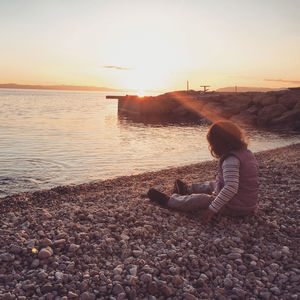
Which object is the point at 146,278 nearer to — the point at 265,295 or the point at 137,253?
the point at 137,253

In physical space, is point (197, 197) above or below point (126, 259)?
above

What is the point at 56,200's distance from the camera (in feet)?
27.1

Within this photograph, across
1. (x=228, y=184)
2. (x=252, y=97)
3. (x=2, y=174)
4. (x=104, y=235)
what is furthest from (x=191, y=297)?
(x=252, y=97)

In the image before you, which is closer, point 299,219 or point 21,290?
point 21,290

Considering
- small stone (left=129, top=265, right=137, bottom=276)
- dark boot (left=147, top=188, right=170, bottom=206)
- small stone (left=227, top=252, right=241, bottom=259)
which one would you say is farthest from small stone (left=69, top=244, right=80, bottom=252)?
dark boot (left=147, top=188, right=170, bottom=206)

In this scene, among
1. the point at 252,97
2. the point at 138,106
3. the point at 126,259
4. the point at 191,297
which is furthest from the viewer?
the point at 138,106

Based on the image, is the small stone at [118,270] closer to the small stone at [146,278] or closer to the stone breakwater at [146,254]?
the stone breakwater at [146,254]

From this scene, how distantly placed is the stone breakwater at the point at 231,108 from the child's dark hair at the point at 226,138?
3266 cm

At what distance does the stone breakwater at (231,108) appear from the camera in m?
38.0

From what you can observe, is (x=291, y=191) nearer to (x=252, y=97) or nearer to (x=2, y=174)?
(x=2, y=174)

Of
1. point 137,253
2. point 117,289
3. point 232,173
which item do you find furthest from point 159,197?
point 117,289

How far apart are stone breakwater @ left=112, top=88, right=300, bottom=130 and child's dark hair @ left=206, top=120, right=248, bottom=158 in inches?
1286

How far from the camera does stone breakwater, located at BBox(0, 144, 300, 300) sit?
3.76 meters

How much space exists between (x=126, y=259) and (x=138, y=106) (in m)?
49.0
